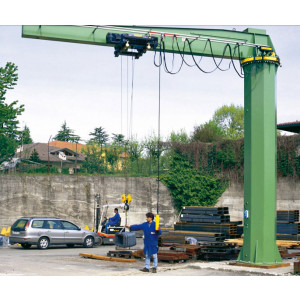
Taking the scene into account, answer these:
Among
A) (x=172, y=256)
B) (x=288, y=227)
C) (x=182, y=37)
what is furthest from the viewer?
(x=288, y=227)

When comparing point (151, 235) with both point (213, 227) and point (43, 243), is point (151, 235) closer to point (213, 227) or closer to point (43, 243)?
point (43, 243)

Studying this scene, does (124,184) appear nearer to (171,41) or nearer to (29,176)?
(29,176)

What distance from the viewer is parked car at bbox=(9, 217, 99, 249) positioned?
2134 cm

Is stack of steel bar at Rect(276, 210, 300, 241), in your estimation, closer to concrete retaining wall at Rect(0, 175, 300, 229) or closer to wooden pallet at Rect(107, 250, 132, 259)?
concrete retaining wall at Rect(0, 175, 300, 229)

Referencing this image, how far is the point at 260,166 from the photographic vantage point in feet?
48.5

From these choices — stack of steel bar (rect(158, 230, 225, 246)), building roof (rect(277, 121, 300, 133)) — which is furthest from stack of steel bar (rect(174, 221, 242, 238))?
building roof (rect(277, 121, 300, 133))

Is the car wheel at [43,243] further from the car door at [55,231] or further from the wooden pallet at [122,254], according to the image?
the wooden pallet at [122,254]

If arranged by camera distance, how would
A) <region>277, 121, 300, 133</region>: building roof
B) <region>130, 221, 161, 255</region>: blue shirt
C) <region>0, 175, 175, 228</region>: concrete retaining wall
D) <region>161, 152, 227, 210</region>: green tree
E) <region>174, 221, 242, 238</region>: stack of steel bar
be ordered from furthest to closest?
1. <region>277, 121, 300, 133</region>: building roof
2. <region>161, 152, 227, 210</region>: green tree
3. <region>0, 175, 175, 228</region>: concrete retaining wall
4. <region>174, 221, 242, 238</region>: stack of steel bar
5. <region>130, 221, 161, 255</region>: blue shirt

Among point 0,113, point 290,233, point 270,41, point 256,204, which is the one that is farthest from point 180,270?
point 0,113

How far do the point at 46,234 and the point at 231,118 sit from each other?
57.5 m

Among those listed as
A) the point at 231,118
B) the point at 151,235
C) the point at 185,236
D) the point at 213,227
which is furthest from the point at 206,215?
the point at 231,118

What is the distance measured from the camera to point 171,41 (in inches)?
590

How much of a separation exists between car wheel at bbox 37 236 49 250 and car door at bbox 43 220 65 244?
214mm

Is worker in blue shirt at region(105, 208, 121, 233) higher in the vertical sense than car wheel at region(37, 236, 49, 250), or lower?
higher
